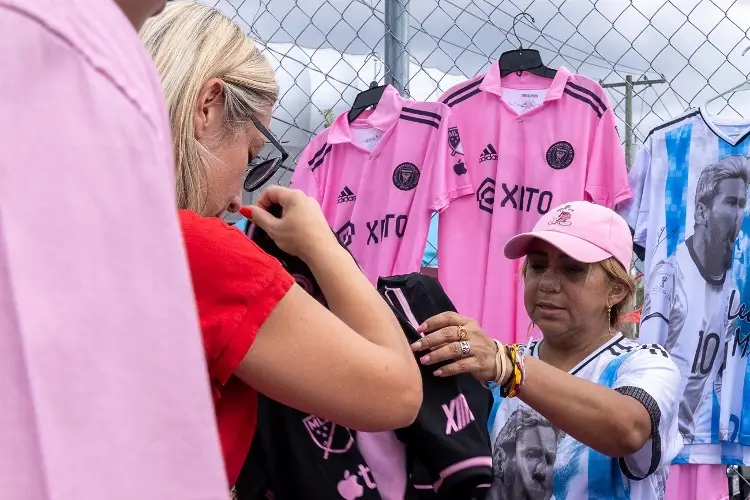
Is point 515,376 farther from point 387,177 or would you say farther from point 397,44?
point 397,44

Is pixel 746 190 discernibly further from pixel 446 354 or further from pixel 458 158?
pixel 446 354

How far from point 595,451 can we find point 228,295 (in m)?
1.31

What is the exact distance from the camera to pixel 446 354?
152 centimetres

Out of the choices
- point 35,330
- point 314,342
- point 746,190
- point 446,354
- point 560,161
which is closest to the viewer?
point 35,330

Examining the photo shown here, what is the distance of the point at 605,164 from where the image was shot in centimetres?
306

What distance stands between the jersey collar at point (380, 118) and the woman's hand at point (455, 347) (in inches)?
74.7

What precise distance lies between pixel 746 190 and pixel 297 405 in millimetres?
2408

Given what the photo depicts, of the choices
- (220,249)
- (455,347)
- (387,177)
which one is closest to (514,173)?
(387,177)

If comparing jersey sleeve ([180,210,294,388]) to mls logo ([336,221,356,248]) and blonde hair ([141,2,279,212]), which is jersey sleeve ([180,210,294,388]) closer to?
blonde hair ([141,2,279,212])

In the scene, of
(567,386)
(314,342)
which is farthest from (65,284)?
(567,386)

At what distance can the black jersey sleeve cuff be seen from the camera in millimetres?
1928

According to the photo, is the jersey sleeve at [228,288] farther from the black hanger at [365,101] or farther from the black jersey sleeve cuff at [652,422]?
the black hanger at [365,101]

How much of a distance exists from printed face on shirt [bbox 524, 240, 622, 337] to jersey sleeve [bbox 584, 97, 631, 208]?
72 cm

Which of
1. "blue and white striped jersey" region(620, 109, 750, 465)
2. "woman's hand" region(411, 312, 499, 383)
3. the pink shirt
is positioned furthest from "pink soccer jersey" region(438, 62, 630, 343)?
the pink shirt
